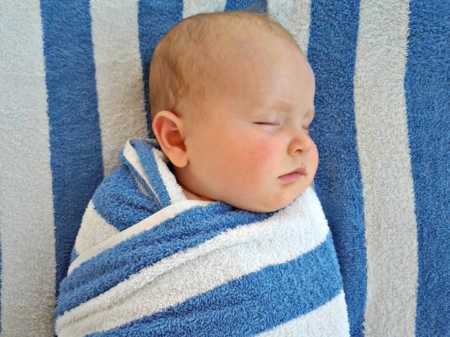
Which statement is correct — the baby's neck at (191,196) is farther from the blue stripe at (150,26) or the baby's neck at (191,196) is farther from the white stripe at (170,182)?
the blue stripe at (150,26)

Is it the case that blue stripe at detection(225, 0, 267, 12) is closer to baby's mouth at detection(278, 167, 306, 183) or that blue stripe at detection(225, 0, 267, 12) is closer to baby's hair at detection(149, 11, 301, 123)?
baby's hair at detection(149, 11, 301, 123)

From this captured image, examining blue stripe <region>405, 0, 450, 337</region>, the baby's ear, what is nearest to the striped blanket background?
blue stripe <region>405, 0, 450, 337</region>

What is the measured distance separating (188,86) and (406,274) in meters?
0.48

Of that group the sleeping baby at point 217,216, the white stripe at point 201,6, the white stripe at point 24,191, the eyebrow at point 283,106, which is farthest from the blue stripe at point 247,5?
the white stripe at point 24,191

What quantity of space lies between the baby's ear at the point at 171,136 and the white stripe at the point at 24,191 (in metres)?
0.22

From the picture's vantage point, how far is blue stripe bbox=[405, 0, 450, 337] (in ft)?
2.93

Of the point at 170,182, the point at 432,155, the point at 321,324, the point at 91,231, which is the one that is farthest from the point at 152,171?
the point at 432,155

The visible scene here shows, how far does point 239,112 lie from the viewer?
806mm

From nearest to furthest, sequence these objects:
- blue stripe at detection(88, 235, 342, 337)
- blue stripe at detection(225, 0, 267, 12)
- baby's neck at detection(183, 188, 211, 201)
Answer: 1. blue stripe at detection(88, 235, 342, 337)
2. baby's neck at detection(183, 188, 211, 201)
3. blue stripe at detection(225, 0, 267, 12)

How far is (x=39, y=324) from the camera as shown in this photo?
3.05ft

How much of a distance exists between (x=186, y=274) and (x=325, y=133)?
36cm

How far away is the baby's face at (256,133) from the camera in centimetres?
80

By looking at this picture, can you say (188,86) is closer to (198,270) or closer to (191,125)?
(191,125)

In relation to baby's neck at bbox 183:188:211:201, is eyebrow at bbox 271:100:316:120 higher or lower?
higher
